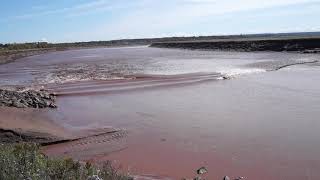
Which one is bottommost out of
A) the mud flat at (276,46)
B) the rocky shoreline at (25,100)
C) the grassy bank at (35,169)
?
the mud flat at (276,46)

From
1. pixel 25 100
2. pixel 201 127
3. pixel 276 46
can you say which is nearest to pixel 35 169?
pixel 201 127

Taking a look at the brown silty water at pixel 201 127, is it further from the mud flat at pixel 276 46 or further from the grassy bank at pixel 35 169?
the mud flat at pixel 276 46

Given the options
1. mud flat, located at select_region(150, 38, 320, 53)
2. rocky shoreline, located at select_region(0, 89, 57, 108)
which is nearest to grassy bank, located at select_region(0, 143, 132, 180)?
rocky shoreline, located at select_region(0, 89, 57, 108)

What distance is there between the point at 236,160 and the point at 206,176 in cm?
→ 112

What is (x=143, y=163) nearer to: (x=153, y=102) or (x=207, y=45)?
(x=153, y=102)

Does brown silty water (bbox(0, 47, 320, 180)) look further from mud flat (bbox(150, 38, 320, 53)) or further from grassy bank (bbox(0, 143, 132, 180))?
mud flat (bbox(150, 38, 320, 53))

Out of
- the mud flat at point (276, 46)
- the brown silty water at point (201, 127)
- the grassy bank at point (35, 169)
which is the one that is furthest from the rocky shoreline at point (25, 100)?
the mud flat at point (276, 46)

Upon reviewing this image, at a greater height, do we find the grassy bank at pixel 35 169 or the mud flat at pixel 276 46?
the grassy bank at pixel 35 169

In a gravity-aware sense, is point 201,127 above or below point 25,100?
below

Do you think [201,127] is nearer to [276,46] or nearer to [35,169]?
[35,169]

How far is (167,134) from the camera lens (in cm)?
1184

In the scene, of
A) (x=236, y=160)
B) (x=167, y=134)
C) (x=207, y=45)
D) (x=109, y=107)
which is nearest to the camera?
(x=236, y=160)

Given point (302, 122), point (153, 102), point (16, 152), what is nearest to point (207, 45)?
point (153, 102)

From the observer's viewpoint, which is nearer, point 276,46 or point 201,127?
point 201,127
